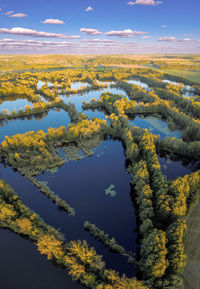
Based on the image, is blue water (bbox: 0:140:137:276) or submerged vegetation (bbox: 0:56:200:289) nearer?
submerged vegetation (bbox: 0:56:200:289)

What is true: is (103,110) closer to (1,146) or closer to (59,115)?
(59,115)

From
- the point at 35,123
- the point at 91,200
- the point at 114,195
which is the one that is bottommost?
the point at 91,200

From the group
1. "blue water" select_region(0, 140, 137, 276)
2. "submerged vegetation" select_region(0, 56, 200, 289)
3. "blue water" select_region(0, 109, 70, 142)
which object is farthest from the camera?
"blue water" select_region(0, 109, 70, 142)

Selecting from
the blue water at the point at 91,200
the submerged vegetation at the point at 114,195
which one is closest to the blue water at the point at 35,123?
the submerged vegetation at the point at 114,195

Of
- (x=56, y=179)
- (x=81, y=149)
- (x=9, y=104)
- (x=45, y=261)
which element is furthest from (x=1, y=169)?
(x=9, y=104)

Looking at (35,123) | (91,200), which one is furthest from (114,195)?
(35,123)

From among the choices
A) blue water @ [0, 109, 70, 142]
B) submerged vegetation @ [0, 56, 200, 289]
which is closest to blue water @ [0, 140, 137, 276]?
submerged vegetation @ [0, 56, 200, 289]

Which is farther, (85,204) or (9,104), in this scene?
(9,104)

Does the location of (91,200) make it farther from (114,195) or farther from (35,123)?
(35,123)

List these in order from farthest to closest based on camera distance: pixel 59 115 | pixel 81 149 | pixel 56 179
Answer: pixel 59 115 → pixel 81 149 → pixel 56 179

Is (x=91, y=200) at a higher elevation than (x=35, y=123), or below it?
below

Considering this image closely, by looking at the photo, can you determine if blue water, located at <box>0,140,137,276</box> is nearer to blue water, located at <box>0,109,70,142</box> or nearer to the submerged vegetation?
the submerged vegetation
